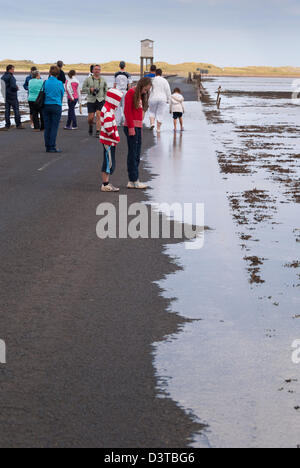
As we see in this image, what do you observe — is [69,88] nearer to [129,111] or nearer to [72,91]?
[72,91]

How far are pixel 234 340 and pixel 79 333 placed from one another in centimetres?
123

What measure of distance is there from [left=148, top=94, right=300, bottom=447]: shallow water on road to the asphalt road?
161 millimetres

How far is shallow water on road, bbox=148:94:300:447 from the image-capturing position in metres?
4.52

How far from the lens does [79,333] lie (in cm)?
598

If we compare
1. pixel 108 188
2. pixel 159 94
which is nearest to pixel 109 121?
pixel 108 188

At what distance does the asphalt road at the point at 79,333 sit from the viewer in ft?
14.5

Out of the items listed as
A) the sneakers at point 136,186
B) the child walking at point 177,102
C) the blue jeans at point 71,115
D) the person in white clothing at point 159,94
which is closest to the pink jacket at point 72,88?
the blue jeans at point 71,115

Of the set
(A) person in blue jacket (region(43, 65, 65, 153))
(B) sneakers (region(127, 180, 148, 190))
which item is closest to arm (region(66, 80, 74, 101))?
(A) person in blue jacket (region(43, 65, 65, 153))

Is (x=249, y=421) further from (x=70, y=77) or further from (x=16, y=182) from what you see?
(x=70, y=77)

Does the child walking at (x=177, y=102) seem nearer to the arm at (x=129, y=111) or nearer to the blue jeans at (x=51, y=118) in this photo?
the blue jeans at (x=51, y=118)

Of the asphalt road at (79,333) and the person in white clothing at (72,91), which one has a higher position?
the person in white clothing at (72,91)

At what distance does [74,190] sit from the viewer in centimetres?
1328

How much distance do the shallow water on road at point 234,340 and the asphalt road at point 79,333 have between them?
16 centimetres
